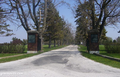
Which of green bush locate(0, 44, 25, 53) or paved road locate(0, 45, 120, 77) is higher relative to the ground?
green bush locate(0, 44, 25, 53)

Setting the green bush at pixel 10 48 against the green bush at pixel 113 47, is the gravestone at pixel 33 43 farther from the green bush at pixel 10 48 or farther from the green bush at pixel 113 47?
the green bush at pixel 113 47

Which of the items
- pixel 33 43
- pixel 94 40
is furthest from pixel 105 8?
pixel 33 43

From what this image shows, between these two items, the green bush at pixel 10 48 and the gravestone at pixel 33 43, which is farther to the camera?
the gravestone at pixel 33 43

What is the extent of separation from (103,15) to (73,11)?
4665 mm

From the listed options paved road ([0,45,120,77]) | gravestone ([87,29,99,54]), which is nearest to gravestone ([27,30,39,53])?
gravestone ([87,29,99,54])

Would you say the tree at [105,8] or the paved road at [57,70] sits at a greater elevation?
the tree at [105,8]

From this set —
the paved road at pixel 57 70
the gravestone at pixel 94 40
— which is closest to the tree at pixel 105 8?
the gravestone at pixel 94 40

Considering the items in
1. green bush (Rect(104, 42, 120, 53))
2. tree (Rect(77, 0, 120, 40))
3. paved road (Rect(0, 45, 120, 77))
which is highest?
tree (Rect(77, 0, 120, 40))

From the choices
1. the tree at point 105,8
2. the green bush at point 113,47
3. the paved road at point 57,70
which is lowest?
the paved road at point 57,70

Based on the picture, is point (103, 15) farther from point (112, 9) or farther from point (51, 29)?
point (51, 29)

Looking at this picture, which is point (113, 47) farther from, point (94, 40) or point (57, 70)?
point (57, 70)

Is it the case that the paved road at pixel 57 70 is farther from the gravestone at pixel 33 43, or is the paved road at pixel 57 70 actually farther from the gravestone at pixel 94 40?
the gravestone at pixel 33 43

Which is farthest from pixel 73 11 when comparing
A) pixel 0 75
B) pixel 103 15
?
pixel 0 75

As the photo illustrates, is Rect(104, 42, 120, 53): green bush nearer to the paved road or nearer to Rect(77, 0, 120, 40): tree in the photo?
Rect(77, 0, 120, 40): tree
